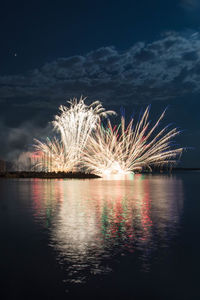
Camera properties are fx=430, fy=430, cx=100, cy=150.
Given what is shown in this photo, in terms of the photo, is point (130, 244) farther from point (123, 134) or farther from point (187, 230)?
point (123, 134)

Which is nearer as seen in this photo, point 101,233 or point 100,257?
point 100,257

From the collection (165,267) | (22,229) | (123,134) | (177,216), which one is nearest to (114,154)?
(123,134)

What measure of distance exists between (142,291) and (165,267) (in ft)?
8.30

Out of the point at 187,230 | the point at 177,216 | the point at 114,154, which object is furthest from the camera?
the point at 114,154

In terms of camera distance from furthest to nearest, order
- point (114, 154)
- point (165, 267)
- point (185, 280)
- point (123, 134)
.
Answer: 1. point (114, 154)
2. point (123, 134)
3. point (165, 267)
4. point (185, 280)

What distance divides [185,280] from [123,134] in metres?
59.8

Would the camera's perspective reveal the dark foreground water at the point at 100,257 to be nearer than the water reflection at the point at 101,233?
Yes

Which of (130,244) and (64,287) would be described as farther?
(130,244)

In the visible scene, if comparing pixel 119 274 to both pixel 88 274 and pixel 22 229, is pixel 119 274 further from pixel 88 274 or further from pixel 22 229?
pixel 22 229

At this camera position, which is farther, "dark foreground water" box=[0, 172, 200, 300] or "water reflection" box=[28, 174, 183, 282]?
"water reflection" box=[28, 174, 183, 282]

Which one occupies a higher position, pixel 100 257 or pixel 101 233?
pixel 101 233

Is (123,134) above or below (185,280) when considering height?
above

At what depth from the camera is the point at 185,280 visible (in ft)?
41.1

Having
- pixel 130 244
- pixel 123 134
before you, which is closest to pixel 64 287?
pixel 130 244
